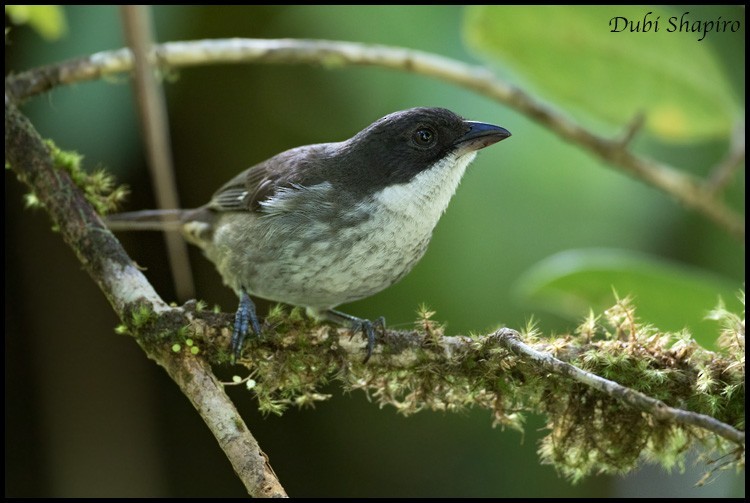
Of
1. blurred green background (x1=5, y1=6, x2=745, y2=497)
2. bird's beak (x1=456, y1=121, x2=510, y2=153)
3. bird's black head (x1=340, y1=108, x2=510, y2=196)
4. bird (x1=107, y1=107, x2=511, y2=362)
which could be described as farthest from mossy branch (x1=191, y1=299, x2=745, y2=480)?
blurred green background (x1=5, y1=6, x2=745, y2=497)

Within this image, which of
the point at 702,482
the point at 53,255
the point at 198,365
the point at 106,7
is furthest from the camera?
the point at 53,255

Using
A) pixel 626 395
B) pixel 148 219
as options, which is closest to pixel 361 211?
pixel 148 219

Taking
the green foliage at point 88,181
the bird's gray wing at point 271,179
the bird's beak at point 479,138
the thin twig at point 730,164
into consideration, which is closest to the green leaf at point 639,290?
the thin twig at point 730,164

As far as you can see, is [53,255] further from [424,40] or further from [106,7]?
[424,40]

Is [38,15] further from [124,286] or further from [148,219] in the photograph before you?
[124,286]

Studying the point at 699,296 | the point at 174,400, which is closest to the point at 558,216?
the point at 699,296

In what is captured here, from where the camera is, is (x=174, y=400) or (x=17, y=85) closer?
(x=17, y=85)

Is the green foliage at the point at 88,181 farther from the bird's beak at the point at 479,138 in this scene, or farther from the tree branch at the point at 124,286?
the bird's beak at the point at 479,138
